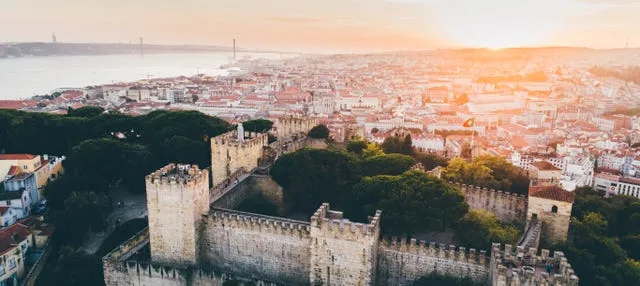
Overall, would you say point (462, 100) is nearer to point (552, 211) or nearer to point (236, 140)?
point (236, 140)

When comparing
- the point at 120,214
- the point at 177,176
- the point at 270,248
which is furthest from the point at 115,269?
the point at 120,214

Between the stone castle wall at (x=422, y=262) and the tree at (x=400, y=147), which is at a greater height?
the tree at (x=400, y=147)

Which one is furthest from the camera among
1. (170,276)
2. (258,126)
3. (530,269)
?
(258,126)

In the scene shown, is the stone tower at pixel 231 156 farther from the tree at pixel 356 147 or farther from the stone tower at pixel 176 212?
the tree at pixel 356 147

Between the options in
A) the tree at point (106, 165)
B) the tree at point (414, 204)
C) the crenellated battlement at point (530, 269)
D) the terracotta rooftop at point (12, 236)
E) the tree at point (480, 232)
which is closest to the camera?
the crenellated battlement at point (530, 269)

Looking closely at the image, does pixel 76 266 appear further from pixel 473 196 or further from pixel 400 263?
pixel 473 196

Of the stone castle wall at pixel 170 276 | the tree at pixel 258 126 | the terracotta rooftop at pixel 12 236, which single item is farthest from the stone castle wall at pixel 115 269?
the tree at pixel 258 126

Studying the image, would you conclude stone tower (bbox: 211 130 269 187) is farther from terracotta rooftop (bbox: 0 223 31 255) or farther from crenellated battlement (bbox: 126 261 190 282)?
terracotta rooftop (bbox: 0 223 31 255)
